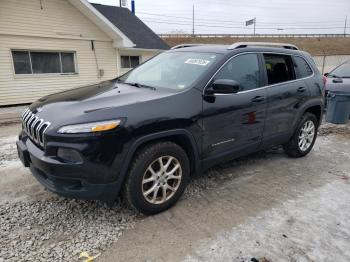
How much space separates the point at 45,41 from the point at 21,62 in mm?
1257

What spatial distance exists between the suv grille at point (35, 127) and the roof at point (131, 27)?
1189 centimetres

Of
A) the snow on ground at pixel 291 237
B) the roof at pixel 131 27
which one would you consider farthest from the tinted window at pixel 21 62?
the snow on ground at pixel 291 237

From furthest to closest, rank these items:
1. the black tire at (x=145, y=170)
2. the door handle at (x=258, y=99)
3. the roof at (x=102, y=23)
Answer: the roof at (x=102, y=23) → the door handle at (x=258, y=99) → the black tire at (x=145, y=170)

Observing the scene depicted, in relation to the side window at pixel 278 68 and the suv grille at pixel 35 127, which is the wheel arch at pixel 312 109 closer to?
the side window at pixel 278 68

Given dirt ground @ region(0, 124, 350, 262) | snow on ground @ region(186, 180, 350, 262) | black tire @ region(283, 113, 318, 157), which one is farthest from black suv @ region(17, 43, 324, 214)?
snow on ground @ region(186, 180, 350, 262)

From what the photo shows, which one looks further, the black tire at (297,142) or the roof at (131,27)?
the roof at (131,27)

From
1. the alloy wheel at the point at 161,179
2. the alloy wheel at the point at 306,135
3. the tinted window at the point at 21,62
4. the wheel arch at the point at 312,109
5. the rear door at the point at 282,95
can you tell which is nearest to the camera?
the alloy wheel at the point at 161,179

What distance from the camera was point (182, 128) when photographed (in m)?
3.21

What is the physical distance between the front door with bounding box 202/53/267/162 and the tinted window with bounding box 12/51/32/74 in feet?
33.6

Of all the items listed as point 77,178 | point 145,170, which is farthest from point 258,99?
point 77,178

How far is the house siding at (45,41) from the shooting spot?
35.8ft

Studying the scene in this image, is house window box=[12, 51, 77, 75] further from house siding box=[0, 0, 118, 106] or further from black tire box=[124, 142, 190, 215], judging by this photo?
black tire box=[124, 142, 190, 215]

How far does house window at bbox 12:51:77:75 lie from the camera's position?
1141 centimetres

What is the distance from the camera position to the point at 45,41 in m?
11.8
